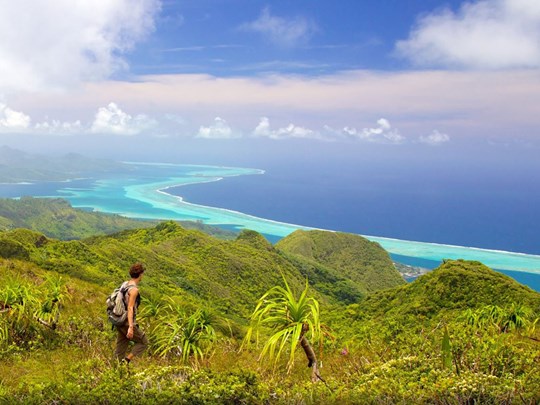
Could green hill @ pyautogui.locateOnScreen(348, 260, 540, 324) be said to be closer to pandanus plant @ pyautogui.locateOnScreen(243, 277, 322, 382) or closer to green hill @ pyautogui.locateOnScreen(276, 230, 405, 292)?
pandanus plant @ pyautogui.locateOnScreen(243, 277, 322, 382)

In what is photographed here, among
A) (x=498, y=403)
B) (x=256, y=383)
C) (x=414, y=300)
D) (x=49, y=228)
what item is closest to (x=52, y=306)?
(x=256, y=383)

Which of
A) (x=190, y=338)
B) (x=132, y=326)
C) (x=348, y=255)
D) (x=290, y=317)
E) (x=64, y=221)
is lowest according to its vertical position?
(x=64, y=221)

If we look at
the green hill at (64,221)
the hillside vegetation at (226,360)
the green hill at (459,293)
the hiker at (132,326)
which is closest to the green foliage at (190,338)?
the hillside vegetation at (226,360)

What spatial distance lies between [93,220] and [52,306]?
163 m

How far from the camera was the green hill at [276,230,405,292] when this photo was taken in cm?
9006

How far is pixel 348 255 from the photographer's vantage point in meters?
95.7

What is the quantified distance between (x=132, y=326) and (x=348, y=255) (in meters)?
91.2

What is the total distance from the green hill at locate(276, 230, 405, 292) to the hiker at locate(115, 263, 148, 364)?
81754mm

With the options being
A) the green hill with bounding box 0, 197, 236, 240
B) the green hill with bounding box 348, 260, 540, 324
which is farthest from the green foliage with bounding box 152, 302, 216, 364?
the green hill with bounding box 0, 197, 236, 240

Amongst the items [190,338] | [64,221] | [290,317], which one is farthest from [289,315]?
[64,221]

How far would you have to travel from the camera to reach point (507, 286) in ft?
85.6

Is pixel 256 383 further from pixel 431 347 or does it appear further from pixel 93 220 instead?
pixel 93 220

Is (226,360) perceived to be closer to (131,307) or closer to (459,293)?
(131,307)

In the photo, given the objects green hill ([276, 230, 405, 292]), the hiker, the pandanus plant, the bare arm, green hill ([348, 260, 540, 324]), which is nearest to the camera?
the pandanus plant
